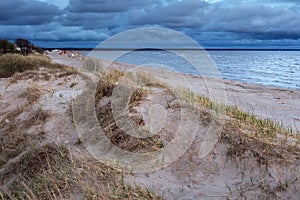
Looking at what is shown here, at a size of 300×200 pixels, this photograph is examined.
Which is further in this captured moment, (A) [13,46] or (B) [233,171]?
(A) [13,46]

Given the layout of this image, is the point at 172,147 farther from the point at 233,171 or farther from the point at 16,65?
the point at 16,65

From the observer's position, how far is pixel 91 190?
452 cm

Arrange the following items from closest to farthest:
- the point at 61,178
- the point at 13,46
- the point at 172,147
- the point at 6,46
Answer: the point at 61,178 → the point at 172,147 → the point at 6,46 → the point at 13,46

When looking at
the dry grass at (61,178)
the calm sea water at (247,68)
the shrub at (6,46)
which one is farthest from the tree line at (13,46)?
the dry grass at (61,178)

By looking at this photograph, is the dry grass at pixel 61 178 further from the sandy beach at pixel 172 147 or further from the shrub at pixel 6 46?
the shrub at pixel 6 46

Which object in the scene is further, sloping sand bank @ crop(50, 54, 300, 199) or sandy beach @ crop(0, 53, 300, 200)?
sandy beach @ crop(0, 53, 300, 200)

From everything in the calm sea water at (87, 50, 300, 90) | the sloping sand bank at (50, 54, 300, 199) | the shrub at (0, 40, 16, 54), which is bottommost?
the calm sea water at (87, 50, 300, 90)

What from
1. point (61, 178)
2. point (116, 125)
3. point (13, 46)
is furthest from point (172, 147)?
point (13, 46)

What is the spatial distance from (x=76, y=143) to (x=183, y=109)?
78.9 inches

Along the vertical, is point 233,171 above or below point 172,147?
below

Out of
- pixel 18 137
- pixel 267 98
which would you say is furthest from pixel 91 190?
Answer: pixel 267 98

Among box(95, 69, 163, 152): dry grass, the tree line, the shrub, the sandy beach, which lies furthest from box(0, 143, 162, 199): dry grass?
the shrub

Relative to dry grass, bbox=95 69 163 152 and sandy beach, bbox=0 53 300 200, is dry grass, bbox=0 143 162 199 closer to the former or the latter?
sandy beach, bbox=0 53 300 200

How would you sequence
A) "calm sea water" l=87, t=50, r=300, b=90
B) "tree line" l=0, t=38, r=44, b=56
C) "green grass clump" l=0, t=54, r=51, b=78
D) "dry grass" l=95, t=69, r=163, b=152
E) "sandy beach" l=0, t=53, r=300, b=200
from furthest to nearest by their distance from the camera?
"tree line" l=0, t=38, r=44, b=56
"calm sea water" l=87, t=50, r=300, b=90
"green grass clump" l=0, t=54, r=51, b=78
"dry grass" l=95, t=69, r=163, b=152
"sandy beach" l=0, t=53, r=300, b=200
